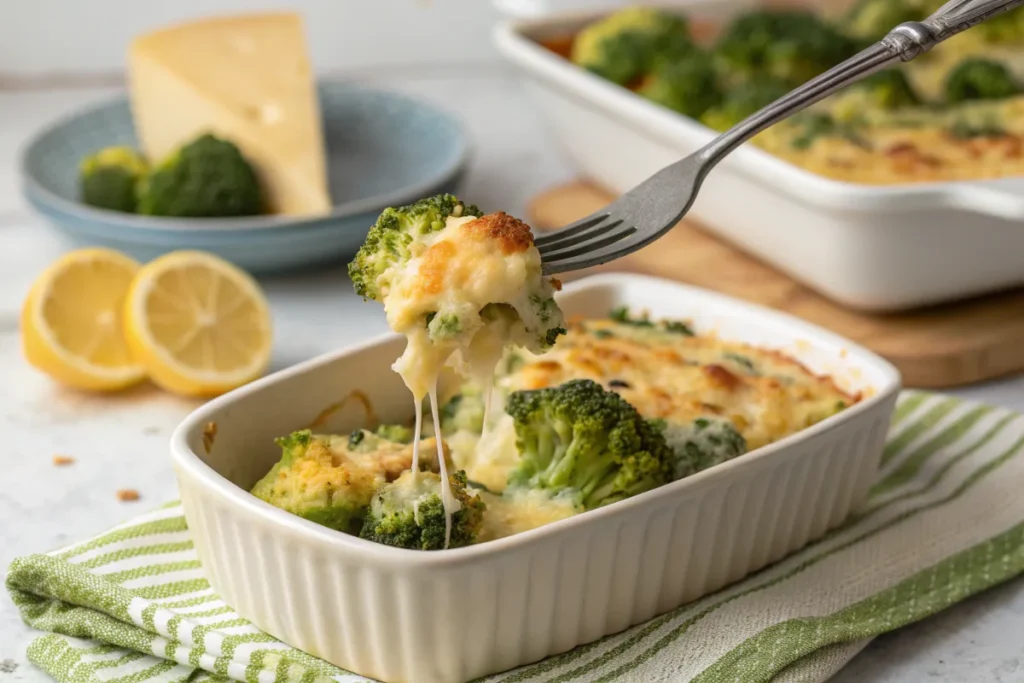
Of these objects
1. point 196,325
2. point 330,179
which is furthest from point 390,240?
point 330,179

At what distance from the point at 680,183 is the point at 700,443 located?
1.41 ft

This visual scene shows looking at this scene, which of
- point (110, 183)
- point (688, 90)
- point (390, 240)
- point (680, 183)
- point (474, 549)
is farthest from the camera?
point (110, 183)

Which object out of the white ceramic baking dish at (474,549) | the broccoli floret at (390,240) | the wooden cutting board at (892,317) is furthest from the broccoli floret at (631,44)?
the broccoli floret at (390,240)

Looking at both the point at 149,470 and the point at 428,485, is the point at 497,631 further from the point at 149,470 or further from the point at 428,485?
the point at 149,470

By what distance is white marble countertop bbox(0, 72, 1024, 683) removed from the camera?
2133 mm

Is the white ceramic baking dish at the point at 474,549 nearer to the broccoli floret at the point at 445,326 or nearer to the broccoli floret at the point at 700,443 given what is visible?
the broccoli floret at the point at 700,443

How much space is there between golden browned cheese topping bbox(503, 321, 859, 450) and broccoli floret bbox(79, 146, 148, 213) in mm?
1723

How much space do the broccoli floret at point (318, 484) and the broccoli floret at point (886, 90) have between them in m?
2.02

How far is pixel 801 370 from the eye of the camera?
251 centimetres

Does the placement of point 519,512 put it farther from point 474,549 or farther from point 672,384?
point 672,384

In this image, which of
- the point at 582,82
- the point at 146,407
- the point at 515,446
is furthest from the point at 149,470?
the point at 582,82

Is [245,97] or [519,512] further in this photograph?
[245,97]

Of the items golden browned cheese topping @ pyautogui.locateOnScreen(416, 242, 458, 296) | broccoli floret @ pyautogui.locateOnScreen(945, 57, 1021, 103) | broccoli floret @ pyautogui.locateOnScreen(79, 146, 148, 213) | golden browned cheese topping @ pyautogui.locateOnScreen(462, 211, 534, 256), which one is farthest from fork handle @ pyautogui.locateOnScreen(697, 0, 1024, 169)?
broccoli floret @ pyautogui.locateOnScreen(79, 146, 148, 213)

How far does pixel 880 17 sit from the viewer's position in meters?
4.12
